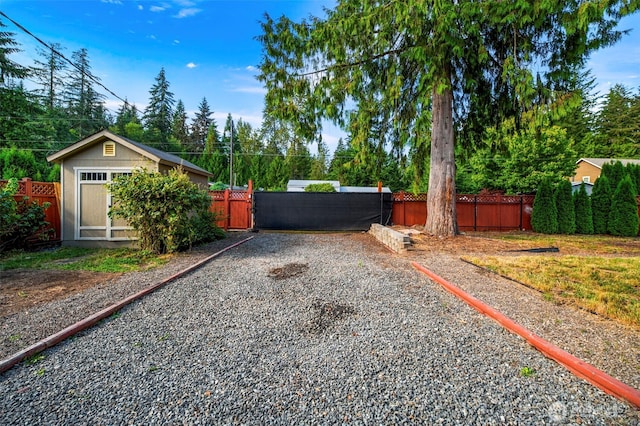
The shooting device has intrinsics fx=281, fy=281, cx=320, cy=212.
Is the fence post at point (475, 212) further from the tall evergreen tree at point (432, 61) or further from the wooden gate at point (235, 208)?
the wooden gate at point (235, 208)

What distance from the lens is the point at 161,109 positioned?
114 ft

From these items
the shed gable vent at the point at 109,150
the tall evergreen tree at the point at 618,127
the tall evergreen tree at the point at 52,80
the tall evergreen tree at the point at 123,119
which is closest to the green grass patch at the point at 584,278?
the shed gable vent at the point at 109,150

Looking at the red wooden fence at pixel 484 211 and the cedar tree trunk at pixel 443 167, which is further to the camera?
the red wooden fence at pixel 484 211

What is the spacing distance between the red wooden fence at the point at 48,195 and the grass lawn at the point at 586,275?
10030 millimetres

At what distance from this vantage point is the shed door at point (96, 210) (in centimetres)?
707

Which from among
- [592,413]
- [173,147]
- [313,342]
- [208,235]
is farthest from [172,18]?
[173,147]

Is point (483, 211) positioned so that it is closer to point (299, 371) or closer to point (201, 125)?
point (299, 371)

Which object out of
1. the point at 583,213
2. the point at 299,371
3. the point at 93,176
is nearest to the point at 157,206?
the point at 93,176

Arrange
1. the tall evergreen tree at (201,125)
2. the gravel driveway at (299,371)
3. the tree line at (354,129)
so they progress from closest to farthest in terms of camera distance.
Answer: the gravel driveway at (299,371), the tree line at (354,129), the tall evergreen tree at (201,125)

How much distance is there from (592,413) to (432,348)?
95cm

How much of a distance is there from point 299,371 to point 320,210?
27.7 ft

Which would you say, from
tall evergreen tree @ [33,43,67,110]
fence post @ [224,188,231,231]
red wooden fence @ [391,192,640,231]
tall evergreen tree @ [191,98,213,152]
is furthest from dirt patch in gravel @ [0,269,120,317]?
tall evergreen tree @ [191,98,213,152]

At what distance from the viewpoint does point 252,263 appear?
5410 millimetres

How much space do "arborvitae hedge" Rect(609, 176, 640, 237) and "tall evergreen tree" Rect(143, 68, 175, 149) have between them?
37.5 metres
